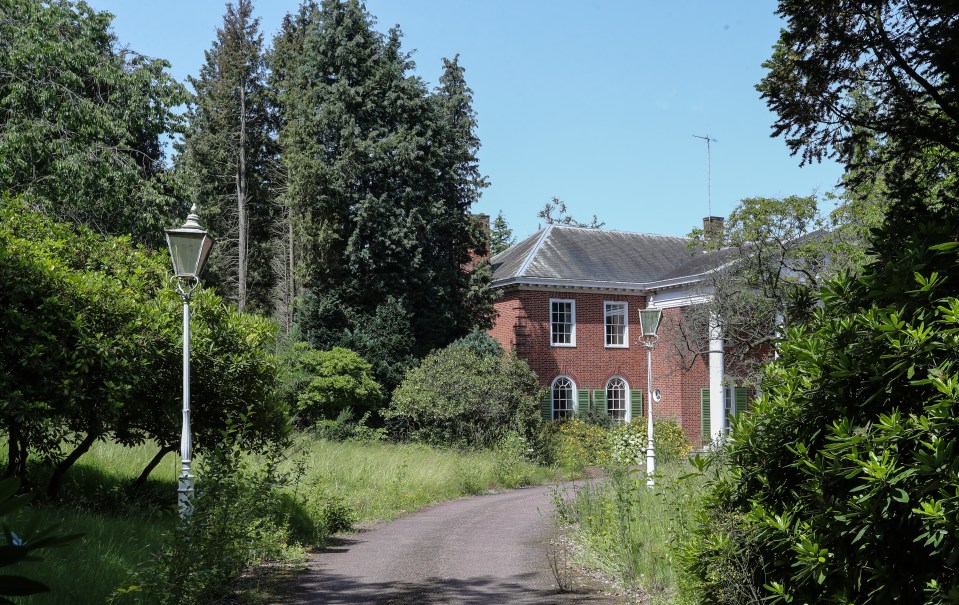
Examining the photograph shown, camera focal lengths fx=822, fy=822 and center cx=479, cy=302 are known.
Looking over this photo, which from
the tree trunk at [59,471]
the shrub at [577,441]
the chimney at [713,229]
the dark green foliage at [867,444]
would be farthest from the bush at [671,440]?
the dark green foliage at [867,444]

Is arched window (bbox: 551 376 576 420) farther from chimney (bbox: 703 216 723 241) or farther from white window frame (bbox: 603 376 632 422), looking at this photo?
chimney (bbox: 703 216 723 241)

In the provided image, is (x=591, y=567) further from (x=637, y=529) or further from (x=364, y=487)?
(x=364, y=487)

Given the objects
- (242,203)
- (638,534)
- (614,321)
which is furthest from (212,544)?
(242,203)

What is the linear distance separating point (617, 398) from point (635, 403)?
2.46ft

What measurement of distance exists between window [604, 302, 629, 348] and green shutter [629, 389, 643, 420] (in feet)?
6.17

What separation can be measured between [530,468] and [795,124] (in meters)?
15.8

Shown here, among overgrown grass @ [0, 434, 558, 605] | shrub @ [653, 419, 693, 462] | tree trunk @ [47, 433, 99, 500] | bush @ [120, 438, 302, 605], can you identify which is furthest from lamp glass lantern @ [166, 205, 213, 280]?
shrub @ [653, 419, 693, 462]

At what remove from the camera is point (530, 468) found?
21.8 m

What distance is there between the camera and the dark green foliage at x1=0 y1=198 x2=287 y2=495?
28.3ft

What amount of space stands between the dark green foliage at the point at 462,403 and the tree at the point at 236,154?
1585 centimetres

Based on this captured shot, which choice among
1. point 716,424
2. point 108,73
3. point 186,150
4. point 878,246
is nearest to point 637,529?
point 878,246

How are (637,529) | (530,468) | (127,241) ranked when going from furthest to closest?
(530,468) < (127,241) < (637,529)

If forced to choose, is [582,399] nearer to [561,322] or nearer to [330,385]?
[561,322]

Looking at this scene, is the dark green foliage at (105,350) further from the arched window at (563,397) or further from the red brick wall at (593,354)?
the arched window at (563,397)
